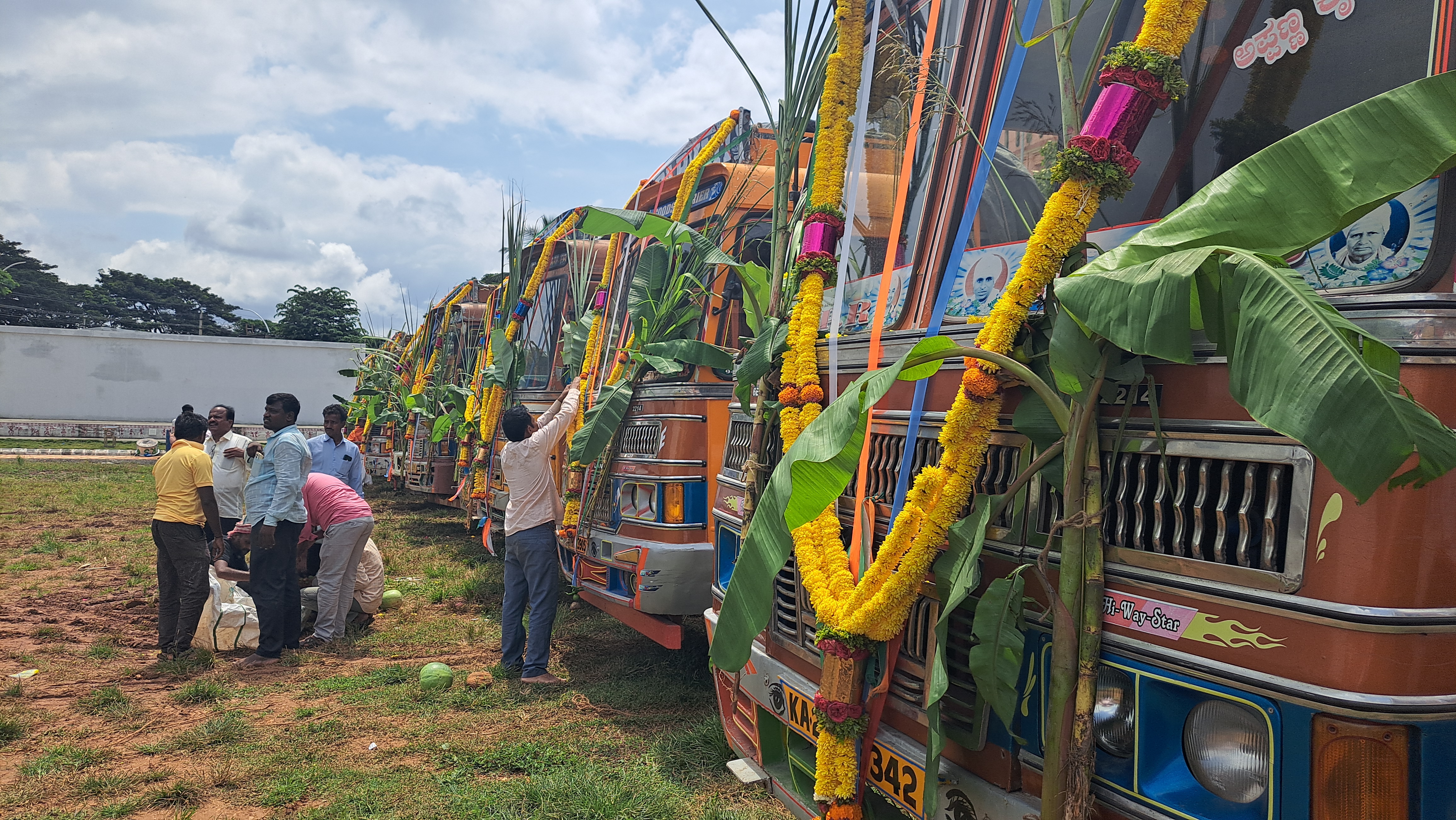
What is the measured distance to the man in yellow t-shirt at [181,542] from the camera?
6367mm

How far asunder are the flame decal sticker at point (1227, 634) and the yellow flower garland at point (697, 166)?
4.65 m

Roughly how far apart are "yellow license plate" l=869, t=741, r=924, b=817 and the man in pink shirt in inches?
198

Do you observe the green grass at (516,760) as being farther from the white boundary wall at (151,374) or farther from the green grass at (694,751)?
the white boundary wall at (151,374)

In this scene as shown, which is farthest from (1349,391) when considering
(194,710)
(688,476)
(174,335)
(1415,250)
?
(174,335)

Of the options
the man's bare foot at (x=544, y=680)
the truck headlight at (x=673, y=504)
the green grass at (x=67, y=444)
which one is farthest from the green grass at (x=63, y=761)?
the green grass at (x=67, y=444)

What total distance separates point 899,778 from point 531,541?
3.67m

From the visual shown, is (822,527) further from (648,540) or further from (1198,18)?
(648,540)

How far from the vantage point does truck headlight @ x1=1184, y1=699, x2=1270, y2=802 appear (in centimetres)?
170

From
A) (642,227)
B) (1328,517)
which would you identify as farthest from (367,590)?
(1328,517)

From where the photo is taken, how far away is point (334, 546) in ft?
21.8

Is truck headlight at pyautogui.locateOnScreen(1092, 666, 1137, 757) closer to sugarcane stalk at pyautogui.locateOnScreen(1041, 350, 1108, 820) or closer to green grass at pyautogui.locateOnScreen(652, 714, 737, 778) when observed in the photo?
sugarcane stalk at pyautogui.locateOnScreen(1041, 350, 1108, 820)

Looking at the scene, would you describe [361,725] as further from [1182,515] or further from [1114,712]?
[1182,515]

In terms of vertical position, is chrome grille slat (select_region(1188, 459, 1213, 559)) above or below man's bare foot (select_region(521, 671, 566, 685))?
above

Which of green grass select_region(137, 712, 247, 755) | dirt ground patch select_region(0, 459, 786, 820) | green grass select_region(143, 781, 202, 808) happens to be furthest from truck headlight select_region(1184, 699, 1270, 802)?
green grass select_region(137, 712, 247, 755)
